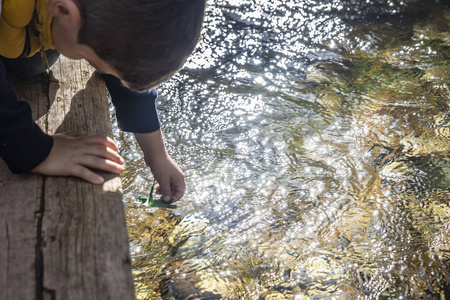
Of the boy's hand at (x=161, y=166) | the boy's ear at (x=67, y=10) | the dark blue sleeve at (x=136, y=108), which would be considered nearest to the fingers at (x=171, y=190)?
the boy's hand at (x=161, y=166)

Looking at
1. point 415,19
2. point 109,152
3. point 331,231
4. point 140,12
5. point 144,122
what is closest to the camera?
point 140,12

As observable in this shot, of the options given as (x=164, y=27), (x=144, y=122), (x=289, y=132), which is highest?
(x=164, y=27)

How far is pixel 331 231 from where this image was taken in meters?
2.08

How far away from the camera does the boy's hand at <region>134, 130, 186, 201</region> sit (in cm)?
184

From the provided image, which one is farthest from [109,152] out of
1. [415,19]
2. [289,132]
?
[415,19]

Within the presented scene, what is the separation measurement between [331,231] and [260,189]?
1.30ft

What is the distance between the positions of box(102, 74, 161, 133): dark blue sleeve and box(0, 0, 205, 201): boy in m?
0.32

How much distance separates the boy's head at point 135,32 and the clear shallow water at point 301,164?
0.94m

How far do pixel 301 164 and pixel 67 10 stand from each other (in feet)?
4.90

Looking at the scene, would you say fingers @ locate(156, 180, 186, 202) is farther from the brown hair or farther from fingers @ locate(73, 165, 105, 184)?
the brown hair

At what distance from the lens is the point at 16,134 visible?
4.22 feet

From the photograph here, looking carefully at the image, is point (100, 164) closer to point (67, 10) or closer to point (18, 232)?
point (18, 232)

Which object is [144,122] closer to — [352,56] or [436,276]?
[436,276]

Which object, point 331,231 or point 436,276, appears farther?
point 331,231
